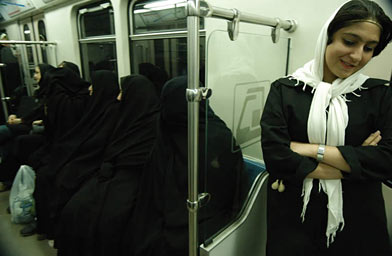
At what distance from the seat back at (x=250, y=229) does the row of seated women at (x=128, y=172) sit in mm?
52

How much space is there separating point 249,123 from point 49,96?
234cm

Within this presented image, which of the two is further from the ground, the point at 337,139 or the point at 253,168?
the point at 337,139

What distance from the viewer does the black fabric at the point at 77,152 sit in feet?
6.94

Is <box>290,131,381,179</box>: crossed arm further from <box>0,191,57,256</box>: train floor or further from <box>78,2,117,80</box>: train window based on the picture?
<box>78,2,117,80</box>: train window

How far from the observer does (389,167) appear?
93 cm

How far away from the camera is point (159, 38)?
270 centimetres

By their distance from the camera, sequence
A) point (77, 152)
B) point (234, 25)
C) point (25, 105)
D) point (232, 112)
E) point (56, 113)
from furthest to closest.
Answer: point (25, 105)
point (56, 113)
point (77, 152)
point (232, 112)
point (234, 25)

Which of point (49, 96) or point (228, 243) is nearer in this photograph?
point (228, 243)

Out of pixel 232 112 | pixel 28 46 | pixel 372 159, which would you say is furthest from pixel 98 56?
pixel 372 159

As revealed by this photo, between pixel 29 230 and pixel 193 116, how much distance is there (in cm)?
231

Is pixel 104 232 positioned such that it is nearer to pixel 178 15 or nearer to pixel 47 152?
pixel 47 152

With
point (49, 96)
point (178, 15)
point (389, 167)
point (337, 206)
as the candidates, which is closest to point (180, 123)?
point (337, 206)

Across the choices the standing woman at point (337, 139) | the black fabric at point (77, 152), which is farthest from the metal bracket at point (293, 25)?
the black fabric at point (77, 152)

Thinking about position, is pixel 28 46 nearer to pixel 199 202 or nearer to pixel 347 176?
pixel 199 202
